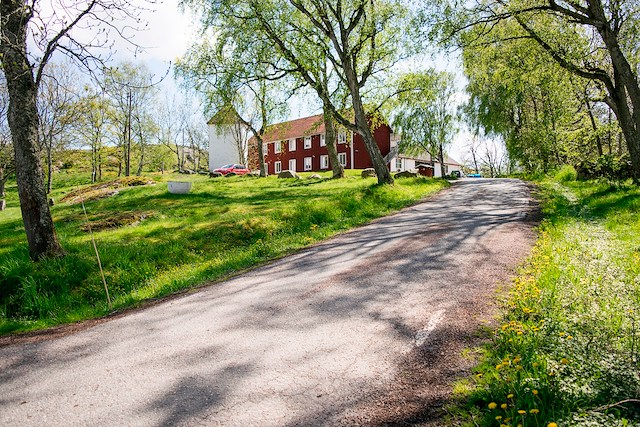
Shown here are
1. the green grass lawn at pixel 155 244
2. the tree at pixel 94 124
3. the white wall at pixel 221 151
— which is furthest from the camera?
the white wall at pixel 221 151

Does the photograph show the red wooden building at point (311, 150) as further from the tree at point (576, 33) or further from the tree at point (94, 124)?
the tree at point (576, 33)

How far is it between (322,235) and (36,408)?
28.0 feet

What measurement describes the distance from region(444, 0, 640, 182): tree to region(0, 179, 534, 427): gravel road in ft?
38.9

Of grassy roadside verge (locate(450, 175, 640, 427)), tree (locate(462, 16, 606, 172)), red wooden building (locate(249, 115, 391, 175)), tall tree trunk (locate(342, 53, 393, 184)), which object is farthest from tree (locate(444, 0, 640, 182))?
red wooden building (locate(249, 115, 391, 175))

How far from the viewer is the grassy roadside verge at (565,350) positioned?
10.5 feet

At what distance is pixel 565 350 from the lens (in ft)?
13.1

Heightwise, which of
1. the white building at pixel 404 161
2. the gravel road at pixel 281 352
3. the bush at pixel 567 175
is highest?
the white building at pixel 404 161

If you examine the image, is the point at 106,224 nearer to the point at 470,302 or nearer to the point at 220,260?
Result: the point at 220,260

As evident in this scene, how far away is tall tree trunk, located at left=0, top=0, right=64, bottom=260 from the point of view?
9094mm

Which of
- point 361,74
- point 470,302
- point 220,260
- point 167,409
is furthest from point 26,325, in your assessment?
point 361,74

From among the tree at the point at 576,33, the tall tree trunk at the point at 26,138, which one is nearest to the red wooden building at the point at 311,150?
the tree at the point at 576,33

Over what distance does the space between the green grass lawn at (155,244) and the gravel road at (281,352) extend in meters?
2.14

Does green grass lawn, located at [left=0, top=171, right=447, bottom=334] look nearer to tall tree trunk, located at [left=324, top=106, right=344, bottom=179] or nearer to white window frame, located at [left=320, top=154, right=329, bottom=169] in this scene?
tall tree trunk, located at [left=324, top=106, right=344, bottom=179]

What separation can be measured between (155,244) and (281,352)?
793 centimetres
